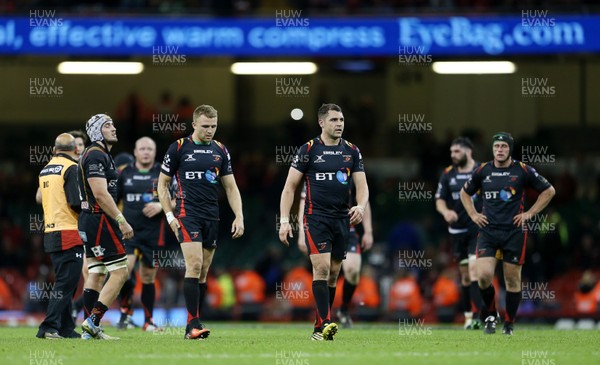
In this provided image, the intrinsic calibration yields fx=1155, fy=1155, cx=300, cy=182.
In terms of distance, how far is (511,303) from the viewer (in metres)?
15.3

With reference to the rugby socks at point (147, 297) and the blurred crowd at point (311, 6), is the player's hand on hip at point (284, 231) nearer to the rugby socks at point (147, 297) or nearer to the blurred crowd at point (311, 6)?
the rugby socks at point (147, 297)

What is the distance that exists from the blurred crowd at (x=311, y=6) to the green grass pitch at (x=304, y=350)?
436 inches

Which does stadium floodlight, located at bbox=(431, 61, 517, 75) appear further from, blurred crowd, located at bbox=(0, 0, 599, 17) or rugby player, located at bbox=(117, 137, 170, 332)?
rugby player, located at bbox=(117, 137, 170, 332)

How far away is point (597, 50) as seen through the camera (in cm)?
2412

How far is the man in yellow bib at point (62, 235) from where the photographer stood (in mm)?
13695

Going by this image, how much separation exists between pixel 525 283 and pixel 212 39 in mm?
8428

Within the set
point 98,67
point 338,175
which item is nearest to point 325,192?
point 338,175

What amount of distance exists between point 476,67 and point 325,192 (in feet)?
51.9

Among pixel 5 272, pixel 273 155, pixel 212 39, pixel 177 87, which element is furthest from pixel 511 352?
pixel 177 87

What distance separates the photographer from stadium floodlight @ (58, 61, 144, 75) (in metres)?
29.8

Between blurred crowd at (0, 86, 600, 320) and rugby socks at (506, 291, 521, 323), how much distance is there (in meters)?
8.19

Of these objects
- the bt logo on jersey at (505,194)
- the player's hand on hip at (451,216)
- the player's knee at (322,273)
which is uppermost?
the bt logo on jersey at (505,194)

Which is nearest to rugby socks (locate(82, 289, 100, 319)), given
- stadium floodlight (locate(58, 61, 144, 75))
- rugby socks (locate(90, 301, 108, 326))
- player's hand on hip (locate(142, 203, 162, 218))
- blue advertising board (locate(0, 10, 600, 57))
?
rugby socks (locate(90, 301, 108, 326))

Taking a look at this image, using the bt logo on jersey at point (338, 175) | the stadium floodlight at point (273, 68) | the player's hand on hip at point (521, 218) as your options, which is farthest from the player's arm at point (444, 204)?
the stadium floodlight at point (273, 68)
